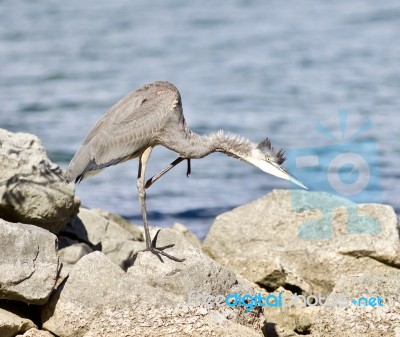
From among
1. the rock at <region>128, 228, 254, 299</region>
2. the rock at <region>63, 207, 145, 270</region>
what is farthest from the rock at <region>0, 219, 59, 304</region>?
the rock at <region>63, 207, 145, 270</region>

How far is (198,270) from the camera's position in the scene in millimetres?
6941

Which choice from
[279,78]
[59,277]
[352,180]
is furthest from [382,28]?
[59,277]

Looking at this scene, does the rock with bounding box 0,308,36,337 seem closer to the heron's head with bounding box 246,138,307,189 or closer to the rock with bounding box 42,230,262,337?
the rock with bounding box 42,230,262,337

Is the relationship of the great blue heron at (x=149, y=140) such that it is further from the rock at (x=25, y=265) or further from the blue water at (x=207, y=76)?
the blue water at (x=207, y=76)

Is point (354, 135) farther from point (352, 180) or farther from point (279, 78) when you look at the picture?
point (279, 78)

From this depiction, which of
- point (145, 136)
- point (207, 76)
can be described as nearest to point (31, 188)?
point (145, 136)

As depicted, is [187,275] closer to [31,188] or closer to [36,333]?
[36,333]

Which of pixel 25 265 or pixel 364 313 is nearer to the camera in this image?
pixel 25 265

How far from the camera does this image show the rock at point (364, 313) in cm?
673

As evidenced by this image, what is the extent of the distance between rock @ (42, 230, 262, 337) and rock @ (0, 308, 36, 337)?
0.13m

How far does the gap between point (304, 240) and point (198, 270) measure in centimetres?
177

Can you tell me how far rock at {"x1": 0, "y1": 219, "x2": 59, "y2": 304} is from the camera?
658 cm

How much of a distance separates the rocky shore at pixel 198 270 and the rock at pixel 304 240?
11 mm

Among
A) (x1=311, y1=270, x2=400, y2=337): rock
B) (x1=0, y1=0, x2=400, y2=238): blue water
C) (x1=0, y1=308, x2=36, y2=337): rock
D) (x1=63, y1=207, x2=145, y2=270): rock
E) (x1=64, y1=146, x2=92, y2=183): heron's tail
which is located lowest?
(x1=0, y1=0, x2=400, y2=238): blue water
